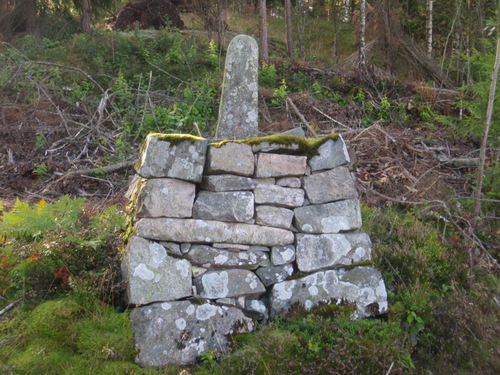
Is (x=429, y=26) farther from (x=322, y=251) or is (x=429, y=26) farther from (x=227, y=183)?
(x=227, y=183)

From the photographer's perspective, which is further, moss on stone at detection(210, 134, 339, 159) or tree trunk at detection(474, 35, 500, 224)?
tree trunk at detection(474, 35, 500, 224)

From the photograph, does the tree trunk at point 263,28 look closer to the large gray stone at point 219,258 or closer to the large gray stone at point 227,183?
the large gray stone at point 227,183

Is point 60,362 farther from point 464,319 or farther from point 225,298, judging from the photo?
point 464,319

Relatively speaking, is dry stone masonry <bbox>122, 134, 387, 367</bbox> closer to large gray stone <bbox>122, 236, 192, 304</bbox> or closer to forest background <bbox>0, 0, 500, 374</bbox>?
large gray stone <bbox>122, 236, 192, 304</bbox>

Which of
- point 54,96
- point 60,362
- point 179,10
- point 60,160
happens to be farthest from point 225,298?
point 179,10

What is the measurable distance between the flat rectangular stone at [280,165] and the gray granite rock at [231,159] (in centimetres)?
10

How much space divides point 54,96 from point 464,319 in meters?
10.4

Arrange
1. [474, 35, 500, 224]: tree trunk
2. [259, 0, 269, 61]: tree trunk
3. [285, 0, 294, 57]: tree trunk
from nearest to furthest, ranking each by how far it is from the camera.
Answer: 1. [474, 35, 500, 224]: tree trunk
2. [259, 0, 269, 61]: tree trunk
3. [285, 0, 294, 57]: tree trunk

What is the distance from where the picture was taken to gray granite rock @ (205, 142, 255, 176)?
4.22 meters

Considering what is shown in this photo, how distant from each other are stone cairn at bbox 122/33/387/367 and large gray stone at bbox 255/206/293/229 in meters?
0.01

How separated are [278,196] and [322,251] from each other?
0.80 meters

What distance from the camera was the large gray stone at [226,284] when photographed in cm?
411

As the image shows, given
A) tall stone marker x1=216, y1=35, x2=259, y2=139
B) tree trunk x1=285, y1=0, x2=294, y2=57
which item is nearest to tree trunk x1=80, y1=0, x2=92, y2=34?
tree trunk x1=285, y1=0, x2=294, y2=57

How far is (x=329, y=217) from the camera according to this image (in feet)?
14.6
